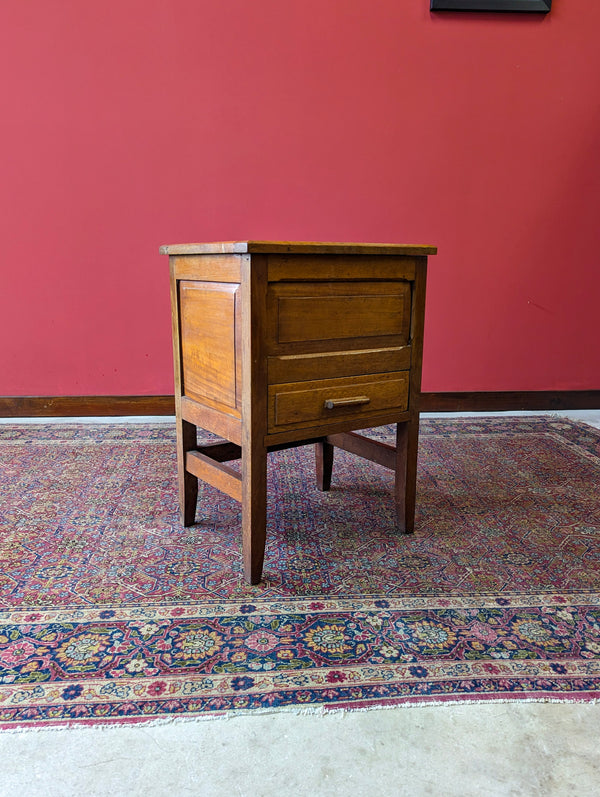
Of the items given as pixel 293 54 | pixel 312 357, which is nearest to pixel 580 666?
pixel 312 357

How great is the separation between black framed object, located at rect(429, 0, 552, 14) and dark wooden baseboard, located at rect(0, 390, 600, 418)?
1923mm

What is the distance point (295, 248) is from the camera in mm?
1502

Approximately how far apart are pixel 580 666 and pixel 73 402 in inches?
103

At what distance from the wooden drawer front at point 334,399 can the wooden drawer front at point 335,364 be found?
18 millimetres

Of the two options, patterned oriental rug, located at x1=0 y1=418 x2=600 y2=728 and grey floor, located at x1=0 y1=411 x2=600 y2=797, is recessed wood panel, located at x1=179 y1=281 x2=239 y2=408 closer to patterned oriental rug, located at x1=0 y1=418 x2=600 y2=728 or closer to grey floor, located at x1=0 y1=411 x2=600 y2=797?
patterned oriental rug, located at x1=0 y1=418 x2=600 y2=728

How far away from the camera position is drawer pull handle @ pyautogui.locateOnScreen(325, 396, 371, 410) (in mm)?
1661

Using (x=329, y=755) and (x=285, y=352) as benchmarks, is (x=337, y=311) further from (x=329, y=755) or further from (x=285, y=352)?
(x=329, y=755)

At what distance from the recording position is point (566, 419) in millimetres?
3262

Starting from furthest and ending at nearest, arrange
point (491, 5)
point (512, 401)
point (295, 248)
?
1. point (512, 401)
2. point (491, 5)
3. point (295, 248)

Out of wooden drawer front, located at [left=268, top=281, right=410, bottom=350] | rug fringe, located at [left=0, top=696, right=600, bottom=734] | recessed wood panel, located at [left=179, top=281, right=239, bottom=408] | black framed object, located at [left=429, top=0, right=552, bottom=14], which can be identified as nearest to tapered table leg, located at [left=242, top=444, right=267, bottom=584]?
recessed wood panel, located at [left=179, top=281, right=239, bottom=408]

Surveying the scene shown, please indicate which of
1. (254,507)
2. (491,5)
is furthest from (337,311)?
(491,5)

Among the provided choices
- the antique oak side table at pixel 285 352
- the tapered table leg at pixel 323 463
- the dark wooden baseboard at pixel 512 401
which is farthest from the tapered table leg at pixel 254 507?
the dark wooden baseboard at pixel 512 401

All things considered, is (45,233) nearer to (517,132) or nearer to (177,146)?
(177,146)

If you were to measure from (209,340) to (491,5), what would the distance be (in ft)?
8.14
